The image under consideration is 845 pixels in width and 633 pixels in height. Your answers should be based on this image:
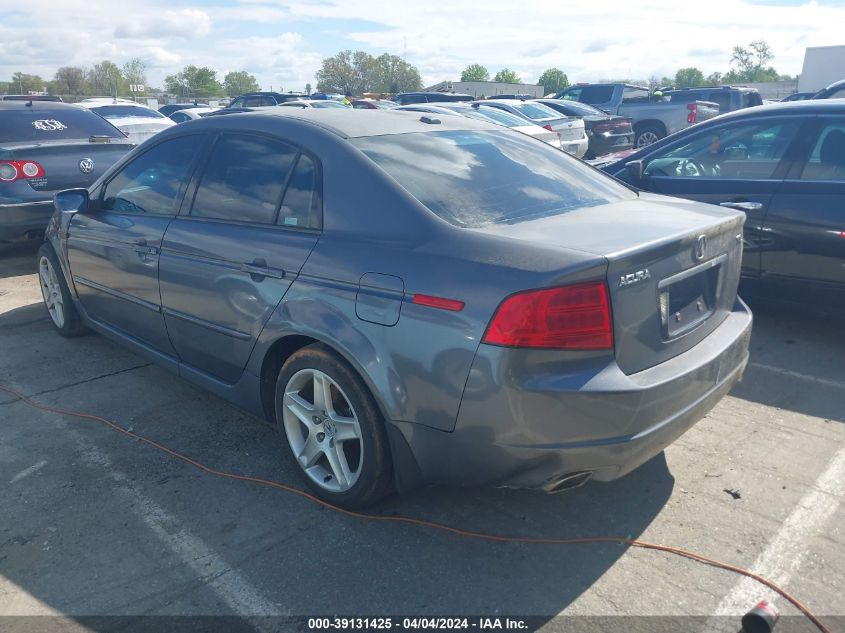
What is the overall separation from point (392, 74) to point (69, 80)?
35763 millimetres

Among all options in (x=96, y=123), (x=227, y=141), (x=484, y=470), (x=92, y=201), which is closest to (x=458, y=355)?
(x=484, y=470)

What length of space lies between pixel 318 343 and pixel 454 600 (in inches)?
46.9

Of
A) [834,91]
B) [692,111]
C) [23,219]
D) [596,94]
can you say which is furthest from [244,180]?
[596,94]

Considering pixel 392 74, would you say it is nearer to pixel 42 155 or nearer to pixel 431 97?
pixel 431 97

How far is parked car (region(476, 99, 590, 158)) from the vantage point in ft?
48.8

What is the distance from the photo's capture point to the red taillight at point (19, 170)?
23.2ft

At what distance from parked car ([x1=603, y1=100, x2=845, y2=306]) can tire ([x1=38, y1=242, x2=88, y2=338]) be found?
424 cm

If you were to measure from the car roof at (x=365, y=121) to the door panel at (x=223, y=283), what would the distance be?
57cm

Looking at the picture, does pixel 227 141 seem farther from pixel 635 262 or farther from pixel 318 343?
pixel 635 262

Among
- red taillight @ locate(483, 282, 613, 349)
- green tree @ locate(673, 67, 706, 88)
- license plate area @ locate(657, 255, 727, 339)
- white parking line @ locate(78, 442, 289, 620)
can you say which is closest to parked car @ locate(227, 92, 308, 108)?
white parking line @ locate(78, 442, 289, 620)

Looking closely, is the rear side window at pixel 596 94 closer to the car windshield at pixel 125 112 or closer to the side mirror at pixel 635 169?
the car windshield at pixel 125 112

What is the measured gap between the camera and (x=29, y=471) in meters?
3.57

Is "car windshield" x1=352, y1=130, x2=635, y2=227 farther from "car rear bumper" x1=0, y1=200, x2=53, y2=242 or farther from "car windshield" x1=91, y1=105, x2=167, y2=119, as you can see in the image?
"car windshield" x1=91, y1=105, x2=167, y2=119

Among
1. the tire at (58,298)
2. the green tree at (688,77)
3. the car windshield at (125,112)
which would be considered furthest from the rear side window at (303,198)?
the green tree at (688,77)
